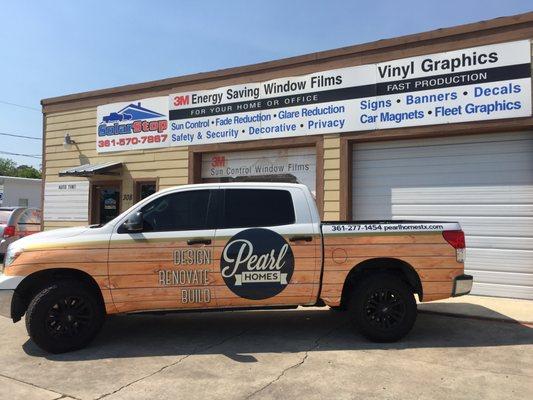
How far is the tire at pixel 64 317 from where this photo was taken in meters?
5.84

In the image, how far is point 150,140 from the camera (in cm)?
1348

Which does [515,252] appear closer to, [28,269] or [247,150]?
[247,150]

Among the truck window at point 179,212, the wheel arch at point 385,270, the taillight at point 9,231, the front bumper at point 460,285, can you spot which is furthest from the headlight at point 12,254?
the taillight at point 9,231

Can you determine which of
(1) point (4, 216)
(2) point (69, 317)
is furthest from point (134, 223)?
(1) point (4, 216)

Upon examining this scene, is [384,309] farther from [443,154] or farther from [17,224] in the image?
[17,224]

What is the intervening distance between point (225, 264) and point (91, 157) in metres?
9.82

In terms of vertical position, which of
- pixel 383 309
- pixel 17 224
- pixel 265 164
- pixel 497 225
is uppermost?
pixel 265 164

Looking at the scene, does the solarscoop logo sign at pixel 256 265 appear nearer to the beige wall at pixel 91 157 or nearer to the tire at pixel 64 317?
the tire at pixel 64 317

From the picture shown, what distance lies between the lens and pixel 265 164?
39.6 ft

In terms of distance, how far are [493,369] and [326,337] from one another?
2.03 meters

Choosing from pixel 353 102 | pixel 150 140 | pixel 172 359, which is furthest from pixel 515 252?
pixel 150 140

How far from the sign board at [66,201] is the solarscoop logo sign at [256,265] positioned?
9579 mm

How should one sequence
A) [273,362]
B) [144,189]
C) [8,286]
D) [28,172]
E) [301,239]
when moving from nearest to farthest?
[273,362], [8,286], [301,239], [144,189], [28,172]

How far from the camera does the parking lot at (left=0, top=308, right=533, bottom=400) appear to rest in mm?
4832
